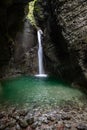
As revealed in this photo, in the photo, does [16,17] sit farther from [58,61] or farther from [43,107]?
[43,107]

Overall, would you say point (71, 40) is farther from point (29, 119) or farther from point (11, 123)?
point (11, 123)

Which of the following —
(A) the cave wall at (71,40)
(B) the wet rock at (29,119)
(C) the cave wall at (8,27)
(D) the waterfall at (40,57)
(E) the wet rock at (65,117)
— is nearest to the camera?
(B) the wet rock at (29,119)

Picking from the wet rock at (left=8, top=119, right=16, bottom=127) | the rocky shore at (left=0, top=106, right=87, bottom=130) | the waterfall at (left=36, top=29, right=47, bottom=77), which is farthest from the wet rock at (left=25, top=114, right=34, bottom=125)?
the waterfall at (left=36, top=29, right=47, bottom=77)

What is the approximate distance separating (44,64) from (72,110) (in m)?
15.9

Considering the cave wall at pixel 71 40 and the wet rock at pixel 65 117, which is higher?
the cave wall at pixel 71 40

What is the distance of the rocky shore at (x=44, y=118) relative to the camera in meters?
8.60

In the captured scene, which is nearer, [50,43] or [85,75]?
[85,75]

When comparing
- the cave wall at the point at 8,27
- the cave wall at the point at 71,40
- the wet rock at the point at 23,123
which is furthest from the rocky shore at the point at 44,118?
the cave wall at the point at 8,27

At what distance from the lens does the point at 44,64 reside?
86.2 feet

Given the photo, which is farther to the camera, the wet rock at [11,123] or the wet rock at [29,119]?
the wet rock at [29,119]

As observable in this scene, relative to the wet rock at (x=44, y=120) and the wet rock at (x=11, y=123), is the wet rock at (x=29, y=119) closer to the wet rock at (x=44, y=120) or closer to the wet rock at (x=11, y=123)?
the wet rock at (x=44, y=120)

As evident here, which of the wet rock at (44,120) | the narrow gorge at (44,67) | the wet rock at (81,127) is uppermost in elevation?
the narrow gorge at (44,67)

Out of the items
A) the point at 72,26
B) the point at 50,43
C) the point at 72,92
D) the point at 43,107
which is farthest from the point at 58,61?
the point at 43,107

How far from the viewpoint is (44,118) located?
372 inches
